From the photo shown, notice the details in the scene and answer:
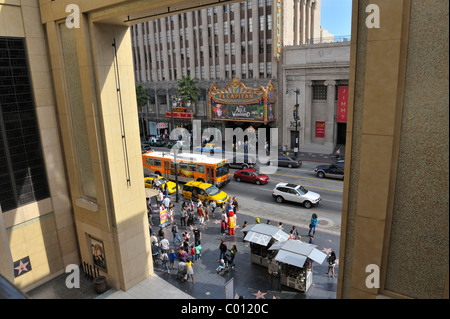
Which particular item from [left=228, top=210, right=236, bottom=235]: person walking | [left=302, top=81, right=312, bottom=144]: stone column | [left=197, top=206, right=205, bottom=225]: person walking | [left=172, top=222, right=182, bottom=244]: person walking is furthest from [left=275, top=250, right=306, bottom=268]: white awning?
[left=302, top=81, right=312, bottom=144]: stone column

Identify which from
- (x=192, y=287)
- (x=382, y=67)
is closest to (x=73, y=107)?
(x=192, y=287)

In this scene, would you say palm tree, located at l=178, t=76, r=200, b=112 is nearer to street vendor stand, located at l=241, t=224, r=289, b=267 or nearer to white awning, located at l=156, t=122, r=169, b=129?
white awning, located at l=156, t=122, r=169, b=129

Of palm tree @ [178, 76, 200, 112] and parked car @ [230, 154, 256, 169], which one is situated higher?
palm tree @ [178, 76, 200, 112]

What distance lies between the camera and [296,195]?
23734 mm

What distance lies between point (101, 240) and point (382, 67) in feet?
42.3

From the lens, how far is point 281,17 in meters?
40.5

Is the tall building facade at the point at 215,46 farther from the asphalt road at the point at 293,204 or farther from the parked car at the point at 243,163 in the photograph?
the asphalt road at the point at 293,204

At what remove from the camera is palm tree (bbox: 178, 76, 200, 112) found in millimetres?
48594

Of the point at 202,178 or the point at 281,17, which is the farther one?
the point at 281,17

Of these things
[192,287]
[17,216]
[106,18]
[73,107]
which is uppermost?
[106,18]

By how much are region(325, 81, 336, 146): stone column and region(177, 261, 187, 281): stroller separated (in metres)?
30.2

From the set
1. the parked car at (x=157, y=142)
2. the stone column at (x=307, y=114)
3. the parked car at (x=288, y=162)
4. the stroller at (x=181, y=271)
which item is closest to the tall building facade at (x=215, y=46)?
the stone column at (x=307, y=114)

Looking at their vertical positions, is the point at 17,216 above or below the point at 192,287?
above
